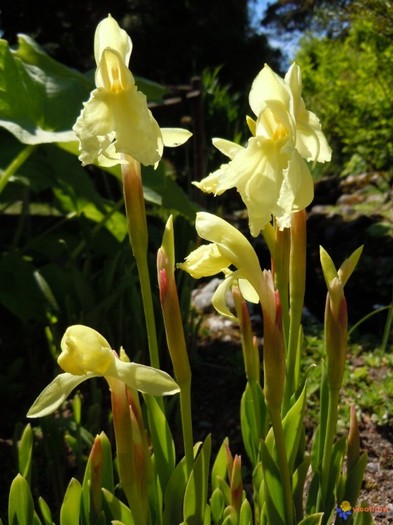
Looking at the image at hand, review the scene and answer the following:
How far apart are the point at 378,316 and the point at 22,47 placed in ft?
6.08

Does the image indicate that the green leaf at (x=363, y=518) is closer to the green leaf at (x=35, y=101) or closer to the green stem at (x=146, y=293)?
the green stem at (x=146, y=293)

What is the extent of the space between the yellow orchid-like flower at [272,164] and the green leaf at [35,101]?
3.20ft

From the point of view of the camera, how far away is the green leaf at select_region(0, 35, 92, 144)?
166 centimetres

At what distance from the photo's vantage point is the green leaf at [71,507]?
918mm

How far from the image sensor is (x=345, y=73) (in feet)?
18.1

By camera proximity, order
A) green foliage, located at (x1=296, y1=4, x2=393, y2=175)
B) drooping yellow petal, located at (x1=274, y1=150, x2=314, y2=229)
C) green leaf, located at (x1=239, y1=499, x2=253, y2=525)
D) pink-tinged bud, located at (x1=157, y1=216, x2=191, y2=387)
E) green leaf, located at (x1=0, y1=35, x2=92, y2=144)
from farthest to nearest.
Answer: green foliage, located at (x1=296, y1=4, x2=393, y2=175), green leaf, located at (x1=0, y1=35, x2=92, y2=144), green leaf, located at (x1=239, y1=499, x2=253, y2=525), pink-tinged bud, located at (x1=157, y1=216, x2=191, y2=387), drooping yellow petal, located at (x1=274, y1=150, x2=314, y2=229)

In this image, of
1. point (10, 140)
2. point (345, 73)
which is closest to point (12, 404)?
point (10, 140)

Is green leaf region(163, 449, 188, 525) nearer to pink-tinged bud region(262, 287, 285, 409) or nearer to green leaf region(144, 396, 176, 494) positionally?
green leaf region(144, 396, 176, 494)

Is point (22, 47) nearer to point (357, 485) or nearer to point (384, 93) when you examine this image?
point (357, 485)

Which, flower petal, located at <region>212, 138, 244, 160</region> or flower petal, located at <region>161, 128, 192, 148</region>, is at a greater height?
flower petal, located at <region>161, 128, 192, 148</region>

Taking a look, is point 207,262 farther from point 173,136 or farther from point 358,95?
point 358,95

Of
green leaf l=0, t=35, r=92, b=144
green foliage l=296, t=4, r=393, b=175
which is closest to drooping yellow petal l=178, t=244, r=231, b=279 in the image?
green leaf l=0, t=35, r=92, b=144

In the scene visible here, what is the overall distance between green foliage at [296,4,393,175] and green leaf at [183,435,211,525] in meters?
3.49

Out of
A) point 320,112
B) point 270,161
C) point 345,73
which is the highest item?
point 345,73
